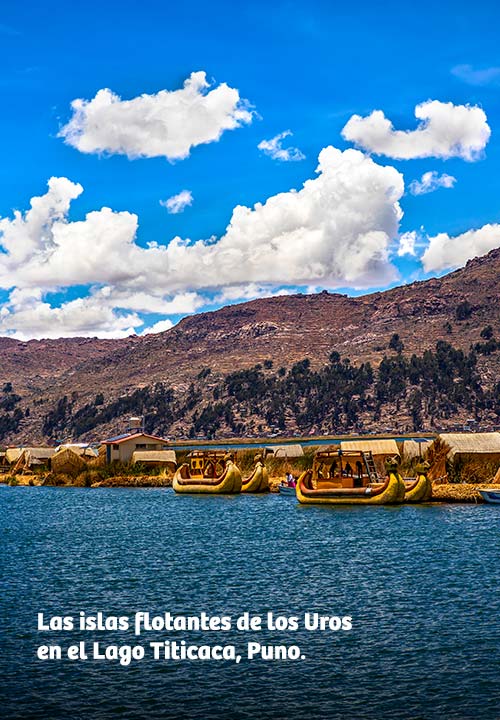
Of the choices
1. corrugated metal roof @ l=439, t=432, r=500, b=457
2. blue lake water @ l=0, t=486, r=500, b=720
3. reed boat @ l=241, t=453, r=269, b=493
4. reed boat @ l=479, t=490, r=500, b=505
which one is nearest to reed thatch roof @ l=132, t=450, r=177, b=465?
reed boat @ l=241, t=453, r=269, b=493

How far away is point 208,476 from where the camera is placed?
8481 centimetres

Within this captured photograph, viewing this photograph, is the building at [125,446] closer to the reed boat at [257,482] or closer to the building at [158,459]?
the building at [158,459]

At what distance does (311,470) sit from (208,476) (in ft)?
60.8

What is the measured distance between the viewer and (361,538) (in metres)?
45.1

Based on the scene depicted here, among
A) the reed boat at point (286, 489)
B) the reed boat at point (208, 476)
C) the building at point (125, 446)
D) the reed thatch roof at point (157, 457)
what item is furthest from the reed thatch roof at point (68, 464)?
the reed boat at point (286, 489)

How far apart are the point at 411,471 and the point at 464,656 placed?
54.9 meters

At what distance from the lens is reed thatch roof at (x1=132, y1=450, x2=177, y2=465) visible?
4016 inches

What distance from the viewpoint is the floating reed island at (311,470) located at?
204 feet

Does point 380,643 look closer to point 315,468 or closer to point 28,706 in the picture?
point 28,706

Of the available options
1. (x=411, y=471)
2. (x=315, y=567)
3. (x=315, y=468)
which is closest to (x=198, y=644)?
(x=315, y=567)

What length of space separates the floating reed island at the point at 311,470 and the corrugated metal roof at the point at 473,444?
3.2 inches

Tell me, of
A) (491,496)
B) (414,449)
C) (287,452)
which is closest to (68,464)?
(287,452)

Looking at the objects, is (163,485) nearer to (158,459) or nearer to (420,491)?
(158,459)

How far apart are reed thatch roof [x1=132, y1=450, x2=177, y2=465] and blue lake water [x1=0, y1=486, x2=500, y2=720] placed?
1717 inches
